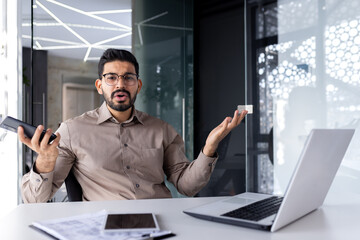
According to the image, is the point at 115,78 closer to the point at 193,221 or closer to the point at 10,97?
the point at 193,221

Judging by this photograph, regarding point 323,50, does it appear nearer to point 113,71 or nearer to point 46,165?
point 113,71

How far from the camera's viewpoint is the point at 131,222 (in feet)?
2.93

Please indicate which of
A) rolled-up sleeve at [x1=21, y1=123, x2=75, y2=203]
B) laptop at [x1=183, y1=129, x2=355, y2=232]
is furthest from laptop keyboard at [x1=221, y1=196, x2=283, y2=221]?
rolled-up sleeve at [x1=21, y1=123, x2=75, y2=203]

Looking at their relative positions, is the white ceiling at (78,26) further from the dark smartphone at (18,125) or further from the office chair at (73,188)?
the dark smartphone at (18,125)

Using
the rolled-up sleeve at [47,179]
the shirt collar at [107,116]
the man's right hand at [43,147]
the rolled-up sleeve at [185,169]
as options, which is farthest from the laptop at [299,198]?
the shirt collar at [107,116]

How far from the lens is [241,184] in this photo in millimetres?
4016

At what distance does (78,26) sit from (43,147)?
2246 mm

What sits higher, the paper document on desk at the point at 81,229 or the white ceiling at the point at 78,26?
the white ceiling at the point at 78,26

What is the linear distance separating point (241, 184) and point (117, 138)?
8.15ft

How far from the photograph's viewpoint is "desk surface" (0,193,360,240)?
859 mm

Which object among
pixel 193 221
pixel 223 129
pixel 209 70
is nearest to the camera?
pixel 193 221

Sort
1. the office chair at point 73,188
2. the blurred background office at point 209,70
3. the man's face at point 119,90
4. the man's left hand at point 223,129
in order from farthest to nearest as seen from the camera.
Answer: the blurred background office at point 209,70
the man's face at point 119,90
the office chair at point 73,188
the man's left hand at point 223,129

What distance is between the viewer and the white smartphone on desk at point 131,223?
2.72ft

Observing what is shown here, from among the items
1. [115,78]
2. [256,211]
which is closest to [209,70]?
[115,78]
